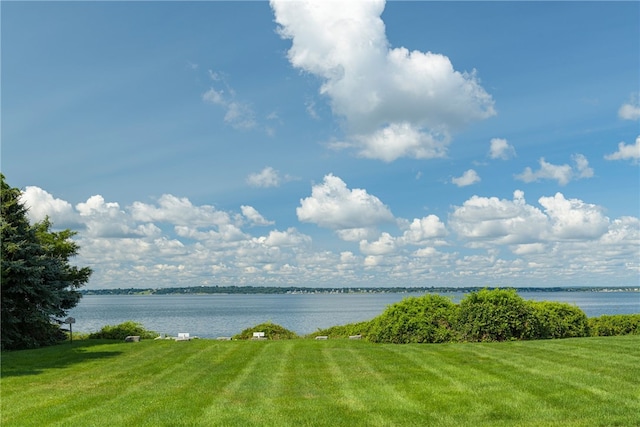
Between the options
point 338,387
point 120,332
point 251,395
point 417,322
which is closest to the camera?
point 251,395

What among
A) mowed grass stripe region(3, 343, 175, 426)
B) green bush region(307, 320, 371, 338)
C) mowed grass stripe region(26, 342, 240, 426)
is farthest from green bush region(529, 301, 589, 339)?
mowed grass stripe region(3, 343, 175, 426)

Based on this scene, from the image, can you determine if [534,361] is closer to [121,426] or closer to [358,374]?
[358,374]

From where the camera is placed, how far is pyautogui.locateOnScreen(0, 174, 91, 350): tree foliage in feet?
78.2

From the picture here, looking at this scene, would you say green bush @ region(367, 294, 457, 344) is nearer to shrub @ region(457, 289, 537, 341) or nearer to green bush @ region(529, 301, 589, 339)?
shrub @ region(457, 289, 537, 341)

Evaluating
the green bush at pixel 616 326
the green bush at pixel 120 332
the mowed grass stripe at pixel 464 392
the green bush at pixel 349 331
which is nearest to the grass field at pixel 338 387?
the mowed grass stripe at pixel 464 392

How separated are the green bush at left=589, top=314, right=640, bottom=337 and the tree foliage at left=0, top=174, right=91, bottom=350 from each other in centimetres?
2599

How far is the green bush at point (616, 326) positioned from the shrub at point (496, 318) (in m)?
3.92

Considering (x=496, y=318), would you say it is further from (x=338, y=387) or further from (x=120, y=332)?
(x=120, y=332)

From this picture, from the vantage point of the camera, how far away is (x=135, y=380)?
49.2 feet

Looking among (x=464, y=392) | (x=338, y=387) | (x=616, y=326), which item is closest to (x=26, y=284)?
(x=338, y=387)

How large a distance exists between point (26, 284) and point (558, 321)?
24.6 meters

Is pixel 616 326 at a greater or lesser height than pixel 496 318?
lesser

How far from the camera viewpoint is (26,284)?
24625 mm

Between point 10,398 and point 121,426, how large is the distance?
182 inches
